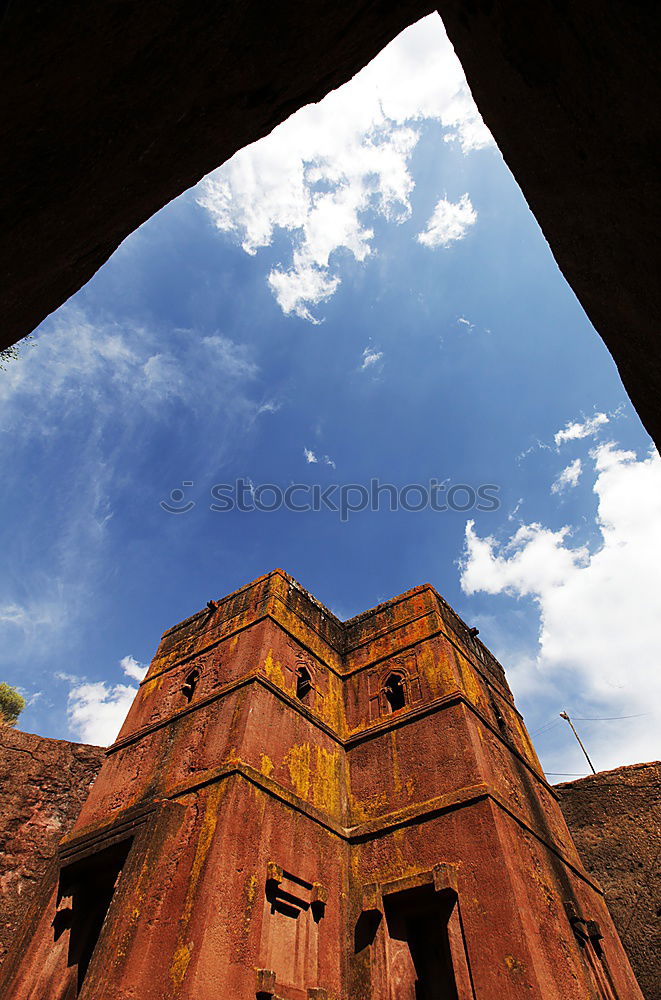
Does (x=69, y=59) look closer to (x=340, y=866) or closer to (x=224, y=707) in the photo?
(x=224, y=707)

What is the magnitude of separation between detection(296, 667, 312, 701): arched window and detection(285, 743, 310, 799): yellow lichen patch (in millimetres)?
1027

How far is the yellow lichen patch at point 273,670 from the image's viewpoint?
8.84 metres

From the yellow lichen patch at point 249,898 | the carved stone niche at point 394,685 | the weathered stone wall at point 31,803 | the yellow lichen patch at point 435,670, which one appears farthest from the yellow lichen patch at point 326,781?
the weathered stone wall at point 31,803

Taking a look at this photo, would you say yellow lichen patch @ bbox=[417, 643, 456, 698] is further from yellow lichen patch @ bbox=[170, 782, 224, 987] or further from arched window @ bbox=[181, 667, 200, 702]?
arched window @ bbox=[181, 667, 200, 702]

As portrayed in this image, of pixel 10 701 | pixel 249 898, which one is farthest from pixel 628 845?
pixel 10 701

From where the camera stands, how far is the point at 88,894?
7.57 m

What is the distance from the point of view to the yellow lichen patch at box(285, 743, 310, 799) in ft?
26.2

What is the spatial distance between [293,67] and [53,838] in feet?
43.3

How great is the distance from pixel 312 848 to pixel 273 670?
2638 millimetres

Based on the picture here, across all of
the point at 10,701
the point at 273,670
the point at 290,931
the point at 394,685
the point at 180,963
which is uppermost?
the point at 10,701

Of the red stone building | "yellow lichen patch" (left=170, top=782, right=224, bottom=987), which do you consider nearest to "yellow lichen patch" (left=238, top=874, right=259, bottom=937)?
the red stone building

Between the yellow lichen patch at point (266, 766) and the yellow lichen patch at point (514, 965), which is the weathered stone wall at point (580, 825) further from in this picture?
the yellow lichen patch at point (514, 965)

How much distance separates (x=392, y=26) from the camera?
103 inches

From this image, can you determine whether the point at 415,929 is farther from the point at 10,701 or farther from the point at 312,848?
the point at 10,701
